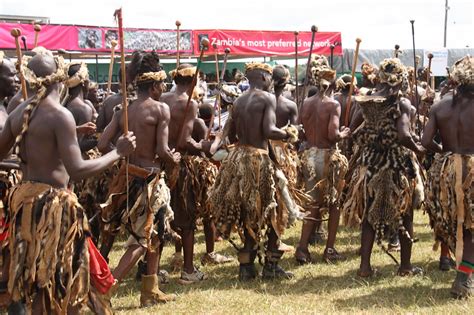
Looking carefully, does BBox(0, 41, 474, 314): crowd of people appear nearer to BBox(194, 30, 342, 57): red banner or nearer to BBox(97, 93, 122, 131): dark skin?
BBox(97, 93, 122, 131): dark skin

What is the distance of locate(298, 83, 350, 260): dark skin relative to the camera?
7.33 meters

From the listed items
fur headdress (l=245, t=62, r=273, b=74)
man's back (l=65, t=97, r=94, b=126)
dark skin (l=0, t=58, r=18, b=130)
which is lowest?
man's back (l=65, t=97, r=94, b=126)

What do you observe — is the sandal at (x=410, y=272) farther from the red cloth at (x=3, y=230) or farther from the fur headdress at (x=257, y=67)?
the red cloth at (x=3, y=230)

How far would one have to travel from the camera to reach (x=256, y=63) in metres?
6.65

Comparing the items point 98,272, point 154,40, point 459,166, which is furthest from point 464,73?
point 154,40

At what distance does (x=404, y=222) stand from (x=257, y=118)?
6.07ft

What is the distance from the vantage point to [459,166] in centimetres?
567

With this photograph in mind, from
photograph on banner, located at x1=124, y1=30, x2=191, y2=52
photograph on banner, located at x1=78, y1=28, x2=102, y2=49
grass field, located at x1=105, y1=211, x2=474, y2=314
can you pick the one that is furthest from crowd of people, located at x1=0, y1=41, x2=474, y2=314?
photograph on banner, located at x1=124, y1=30, x2=191, y2=52

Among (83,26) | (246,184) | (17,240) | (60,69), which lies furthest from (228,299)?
(83,26)

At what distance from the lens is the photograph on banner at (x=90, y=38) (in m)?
16.2

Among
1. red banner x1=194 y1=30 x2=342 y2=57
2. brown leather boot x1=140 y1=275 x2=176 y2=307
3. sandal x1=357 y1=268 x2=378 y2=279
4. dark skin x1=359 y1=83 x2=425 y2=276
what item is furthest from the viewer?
red banner x1=194 y1=30 x2=342 y2=57

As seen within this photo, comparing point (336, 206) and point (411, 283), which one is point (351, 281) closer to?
point (411, 283)

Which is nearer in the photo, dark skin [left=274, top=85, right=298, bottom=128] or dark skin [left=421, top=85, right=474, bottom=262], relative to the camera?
dark skin [left=421, top=85, right=474, bottom=262]

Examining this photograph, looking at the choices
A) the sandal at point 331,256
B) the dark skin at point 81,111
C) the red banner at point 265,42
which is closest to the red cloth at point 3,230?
the dark skin at point 81,111
